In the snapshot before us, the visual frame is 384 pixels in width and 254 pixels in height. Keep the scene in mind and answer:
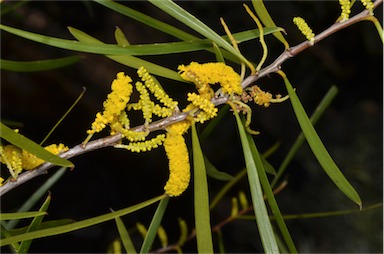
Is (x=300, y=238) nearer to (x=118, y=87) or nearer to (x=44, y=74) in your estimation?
(x=44, y=74)

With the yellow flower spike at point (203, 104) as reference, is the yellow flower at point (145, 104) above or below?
above

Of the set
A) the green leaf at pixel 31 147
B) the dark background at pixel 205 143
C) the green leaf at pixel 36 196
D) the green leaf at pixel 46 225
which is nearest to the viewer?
the green leaf at pixel 31 147

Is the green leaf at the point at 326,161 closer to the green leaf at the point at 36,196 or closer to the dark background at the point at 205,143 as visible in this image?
the green leaf at the point at 36,196

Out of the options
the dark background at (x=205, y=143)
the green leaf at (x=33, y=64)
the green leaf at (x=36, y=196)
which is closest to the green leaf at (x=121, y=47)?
the green leaf at (x=33, y=64)

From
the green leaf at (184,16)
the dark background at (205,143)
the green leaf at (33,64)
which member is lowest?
the dark background at (205,143)

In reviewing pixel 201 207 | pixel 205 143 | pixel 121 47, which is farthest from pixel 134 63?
pixel 205 143

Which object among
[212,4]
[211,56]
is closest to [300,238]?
[211,56]

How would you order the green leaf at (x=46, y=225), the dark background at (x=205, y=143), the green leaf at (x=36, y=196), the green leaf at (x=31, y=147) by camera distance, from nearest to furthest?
the green leaf at (x=31, y=147) → the green leaf at (x=46, y=225) → the green leaf at (x=36, y=196) → the dark background at (x=205, y=143)

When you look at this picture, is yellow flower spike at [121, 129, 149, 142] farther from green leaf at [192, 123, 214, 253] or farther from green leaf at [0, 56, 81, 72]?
green leaf at [0, 56, 81, 72]
